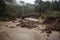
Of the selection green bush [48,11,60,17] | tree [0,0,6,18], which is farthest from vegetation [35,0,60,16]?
tree [0,0,6,18]

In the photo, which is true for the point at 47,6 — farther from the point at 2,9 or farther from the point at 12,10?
the point at 2,9

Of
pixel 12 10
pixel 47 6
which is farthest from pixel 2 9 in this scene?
pixel 47 6

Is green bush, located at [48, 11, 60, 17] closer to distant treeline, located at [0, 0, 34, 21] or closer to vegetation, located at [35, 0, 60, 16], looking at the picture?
vegetation, located at [35, 0, 60, 16]

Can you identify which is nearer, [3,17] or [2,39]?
[2,39]

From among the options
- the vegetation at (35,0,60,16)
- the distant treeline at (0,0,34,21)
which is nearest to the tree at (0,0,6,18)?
the distant treeline at (0,0,34,21)

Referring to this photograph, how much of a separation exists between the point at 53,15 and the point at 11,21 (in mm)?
490

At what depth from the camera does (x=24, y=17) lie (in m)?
1.21

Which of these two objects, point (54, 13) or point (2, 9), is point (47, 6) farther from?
point (2, 9)

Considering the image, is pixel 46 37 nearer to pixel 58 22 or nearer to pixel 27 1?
pixel 58 22

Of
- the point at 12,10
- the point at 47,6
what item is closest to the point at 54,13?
the point at 47,6

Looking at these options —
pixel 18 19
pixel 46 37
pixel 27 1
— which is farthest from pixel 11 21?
pixel 46 37

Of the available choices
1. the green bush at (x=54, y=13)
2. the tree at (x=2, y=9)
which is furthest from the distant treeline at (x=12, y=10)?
the green bush at (x=54, y=13)

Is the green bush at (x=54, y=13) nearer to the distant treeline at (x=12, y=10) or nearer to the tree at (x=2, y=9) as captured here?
the distant treeline at (x=12, y=10)

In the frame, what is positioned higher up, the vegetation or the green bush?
the vegetation
